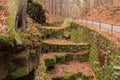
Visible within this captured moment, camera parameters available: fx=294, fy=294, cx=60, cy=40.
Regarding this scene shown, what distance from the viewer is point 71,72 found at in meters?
19.5

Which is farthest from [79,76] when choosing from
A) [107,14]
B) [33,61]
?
[107,14]

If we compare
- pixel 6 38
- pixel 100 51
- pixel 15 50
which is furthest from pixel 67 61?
pixel 6 38

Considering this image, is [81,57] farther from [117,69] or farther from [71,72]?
[117,69]

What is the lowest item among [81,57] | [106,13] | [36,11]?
[81,57]

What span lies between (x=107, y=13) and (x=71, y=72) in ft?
66.0

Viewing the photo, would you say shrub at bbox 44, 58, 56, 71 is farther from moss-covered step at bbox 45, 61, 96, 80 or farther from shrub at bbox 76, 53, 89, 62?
shrub at bbox 76, 53, 89, 62

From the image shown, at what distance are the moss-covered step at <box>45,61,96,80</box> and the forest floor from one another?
42.1 feet

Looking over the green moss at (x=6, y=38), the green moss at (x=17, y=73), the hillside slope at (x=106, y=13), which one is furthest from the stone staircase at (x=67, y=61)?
the hillside slope at (x=106, y=13)

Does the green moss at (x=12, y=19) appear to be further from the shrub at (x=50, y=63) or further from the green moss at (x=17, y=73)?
the shrub at (x=50, y=63)

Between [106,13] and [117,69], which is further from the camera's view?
[106,13]

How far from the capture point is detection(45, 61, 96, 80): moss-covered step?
736 inches

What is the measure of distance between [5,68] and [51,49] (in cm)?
1347

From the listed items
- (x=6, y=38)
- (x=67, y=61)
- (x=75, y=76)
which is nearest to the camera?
(x=6, y=38)

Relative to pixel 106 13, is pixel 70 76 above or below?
below
